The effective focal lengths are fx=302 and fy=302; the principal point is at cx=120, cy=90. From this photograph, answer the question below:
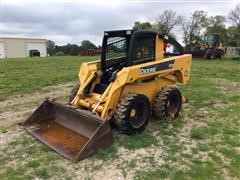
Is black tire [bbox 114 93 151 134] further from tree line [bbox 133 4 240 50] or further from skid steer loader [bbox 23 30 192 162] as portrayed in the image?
tree line [bbox 133 4 240 50]

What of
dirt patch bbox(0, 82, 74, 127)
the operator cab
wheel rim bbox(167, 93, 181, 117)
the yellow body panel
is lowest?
dirt patch bbox(0, 82, 74, 127)

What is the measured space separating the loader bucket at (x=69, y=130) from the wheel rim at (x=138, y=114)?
647 millimetres

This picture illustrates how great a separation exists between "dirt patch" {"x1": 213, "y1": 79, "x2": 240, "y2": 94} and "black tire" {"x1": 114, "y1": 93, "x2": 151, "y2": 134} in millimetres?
4424

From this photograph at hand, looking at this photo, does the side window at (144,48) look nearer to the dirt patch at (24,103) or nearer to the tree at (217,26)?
the dirt patch at (24,103)

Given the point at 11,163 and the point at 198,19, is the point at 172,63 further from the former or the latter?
the point at 198,19

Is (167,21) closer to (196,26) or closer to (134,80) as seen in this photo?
(196,26)

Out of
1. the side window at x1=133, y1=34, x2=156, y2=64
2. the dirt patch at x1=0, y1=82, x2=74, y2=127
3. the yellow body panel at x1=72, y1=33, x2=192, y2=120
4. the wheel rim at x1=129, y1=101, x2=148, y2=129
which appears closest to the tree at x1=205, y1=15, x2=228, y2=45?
the dirt patch at x1=0, y1=82, x2=74, y2=127

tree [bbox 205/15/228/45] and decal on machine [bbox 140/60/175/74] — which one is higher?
tree [bbox 205/15/228/45]

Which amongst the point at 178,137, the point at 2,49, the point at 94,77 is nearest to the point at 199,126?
the point at 178,137

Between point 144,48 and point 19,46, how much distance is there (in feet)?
179

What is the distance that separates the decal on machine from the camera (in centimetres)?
530

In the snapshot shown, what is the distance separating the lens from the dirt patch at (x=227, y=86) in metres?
9.04

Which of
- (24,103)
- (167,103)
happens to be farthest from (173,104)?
(24,103)

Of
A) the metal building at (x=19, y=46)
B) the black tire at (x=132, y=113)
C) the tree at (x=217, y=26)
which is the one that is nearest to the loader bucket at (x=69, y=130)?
the black tire at (x=132, y=113)
